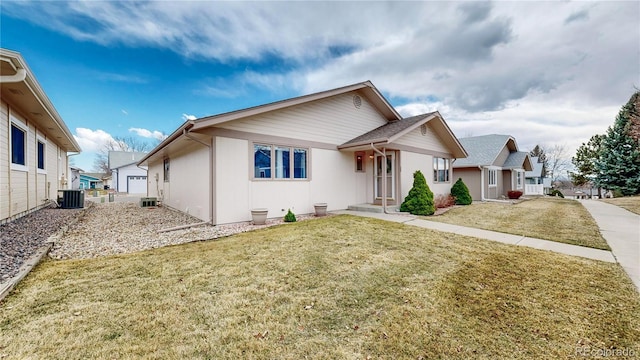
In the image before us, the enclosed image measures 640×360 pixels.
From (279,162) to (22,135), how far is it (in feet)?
28.4

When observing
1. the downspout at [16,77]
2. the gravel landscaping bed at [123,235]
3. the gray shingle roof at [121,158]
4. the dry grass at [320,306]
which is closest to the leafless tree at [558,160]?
the dry grass at [320,306]

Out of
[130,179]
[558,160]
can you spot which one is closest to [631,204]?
[558,160]

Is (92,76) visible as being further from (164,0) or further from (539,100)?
(539,100)

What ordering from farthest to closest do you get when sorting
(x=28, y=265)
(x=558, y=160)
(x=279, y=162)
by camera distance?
1. (x=558, y=160)
2. (x=279, y=162)
3. (x=28, y=265)

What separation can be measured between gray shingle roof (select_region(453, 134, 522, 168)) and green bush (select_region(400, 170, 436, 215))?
10076mm

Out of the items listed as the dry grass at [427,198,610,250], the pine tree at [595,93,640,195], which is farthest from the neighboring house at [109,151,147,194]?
the pine tree at [595,93,640,195]

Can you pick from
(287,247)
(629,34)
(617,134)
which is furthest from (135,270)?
(617,134)

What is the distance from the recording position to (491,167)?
19484 mm

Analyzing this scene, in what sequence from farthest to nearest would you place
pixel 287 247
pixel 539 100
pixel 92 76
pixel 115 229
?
pixel 539 100
pixel 92 76
pixel 115 229
pixel 287 247

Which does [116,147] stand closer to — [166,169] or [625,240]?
[166,169]

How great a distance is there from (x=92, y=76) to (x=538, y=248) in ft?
74.1

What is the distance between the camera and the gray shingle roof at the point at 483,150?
1897 cm

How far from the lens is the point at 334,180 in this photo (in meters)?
11.3

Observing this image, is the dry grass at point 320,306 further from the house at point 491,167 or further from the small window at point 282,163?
the house at point 491,167
